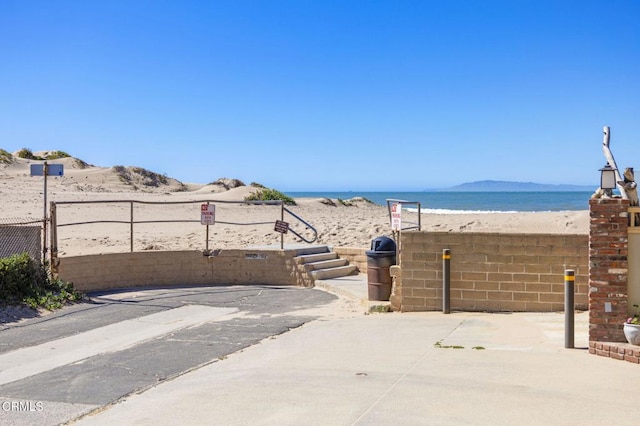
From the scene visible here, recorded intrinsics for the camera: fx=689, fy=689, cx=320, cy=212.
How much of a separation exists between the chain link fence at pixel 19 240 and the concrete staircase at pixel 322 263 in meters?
6.19

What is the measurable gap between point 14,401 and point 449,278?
7199mm

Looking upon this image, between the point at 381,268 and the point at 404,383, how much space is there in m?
6.05

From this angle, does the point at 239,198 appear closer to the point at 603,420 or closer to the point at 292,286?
the point at 292,286

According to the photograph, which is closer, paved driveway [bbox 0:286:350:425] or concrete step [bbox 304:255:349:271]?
paved driveway [bbox 0:286:350:425]

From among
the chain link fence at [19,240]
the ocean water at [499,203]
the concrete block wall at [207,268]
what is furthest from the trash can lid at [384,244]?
the ocean water at [499,203]

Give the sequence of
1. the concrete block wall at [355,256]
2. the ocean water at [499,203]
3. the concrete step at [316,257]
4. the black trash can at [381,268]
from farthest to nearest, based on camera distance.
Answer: the ocean water at [499,203] < the concrete block wall at [355,256] < the concrete step at [316,257] < the black trash can at [381,268]

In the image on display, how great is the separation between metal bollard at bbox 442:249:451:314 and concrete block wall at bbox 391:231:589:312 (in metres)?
0.16

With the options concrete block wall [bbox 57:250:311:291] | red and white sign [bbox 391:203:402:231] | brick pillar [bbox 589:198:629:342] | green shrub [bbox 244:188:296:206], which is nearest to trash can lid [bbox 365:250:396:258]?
red and white sign [bbox 391:203:402:231]

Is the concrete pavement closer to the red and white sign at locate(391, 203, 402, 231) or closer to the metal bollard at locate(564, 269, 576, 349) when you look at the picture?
the metal bollard at locate(564, 269, 576, 349)

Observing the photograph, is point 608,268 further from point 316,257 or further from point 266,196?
point 266,196

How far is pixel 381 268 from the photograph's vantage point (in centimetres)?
1342

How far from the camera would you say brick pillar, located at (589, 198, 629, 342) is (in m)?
8.45

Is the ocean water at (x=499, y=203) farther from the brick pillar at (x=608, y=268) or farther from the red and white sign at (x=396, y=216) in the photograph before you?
the brick pillar at (x=608, y=268)

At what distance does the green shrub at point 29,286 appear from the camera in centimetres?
1267
